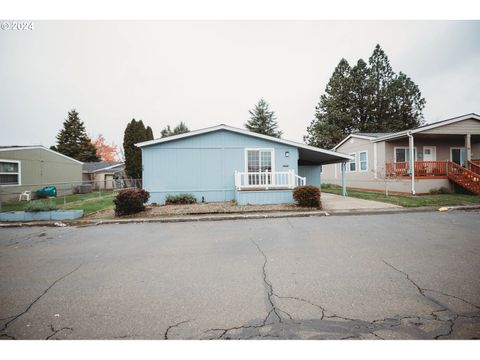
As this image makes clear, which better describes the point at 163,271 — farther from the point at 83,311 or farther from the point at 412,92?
the point at 412,92

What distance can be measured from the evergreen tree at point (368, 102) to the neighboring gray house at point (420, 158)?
43.0ft

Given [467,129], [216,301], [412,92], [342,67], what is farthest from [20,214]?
[412,92]

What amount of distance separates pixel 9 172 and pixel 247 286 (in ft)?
67.1

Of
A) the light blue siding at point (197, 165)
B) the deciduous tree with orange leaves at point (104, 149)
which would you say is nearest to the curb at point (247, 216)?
the light blue siding at point (197, 165)

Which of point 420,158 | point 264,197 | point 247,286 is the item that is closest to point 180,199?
point 264,197

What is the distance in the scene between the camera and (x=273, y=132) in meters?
44.3

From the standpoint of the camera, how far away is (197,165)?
12.2 metres

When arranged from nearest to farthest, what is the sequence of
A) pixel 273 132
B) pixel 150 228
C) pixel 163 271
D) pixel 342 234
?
pixel 163 271
pixel 342 234
pixel 150 228
pixel 273 132

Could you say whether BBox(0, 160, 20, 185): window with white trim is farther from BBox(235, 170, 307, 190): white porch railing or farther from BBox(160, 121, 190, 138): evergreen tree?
BBox(160, 121, 190, 138): evergreen tree

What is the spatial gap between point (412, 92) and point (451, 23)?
1453 inches

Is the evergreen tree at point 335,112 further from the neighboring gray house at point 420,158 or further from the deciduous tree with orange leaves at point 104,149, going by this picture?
the deciduous tree with orange leaves at point 104,149

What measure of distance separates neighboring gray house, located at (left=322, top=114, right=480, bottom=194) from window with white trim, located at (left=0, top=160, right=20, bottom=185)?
81.3 feet

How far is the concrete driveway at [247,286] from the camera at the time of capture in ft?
7.47

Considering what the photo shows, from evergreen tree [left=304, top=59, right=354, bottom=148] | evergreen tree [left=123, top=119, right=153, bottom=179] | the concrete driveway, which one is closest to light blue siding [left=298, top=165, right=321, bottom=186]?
the concrete driveway
